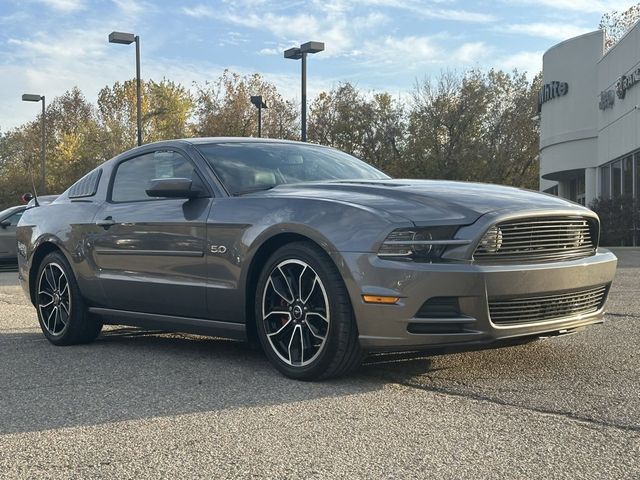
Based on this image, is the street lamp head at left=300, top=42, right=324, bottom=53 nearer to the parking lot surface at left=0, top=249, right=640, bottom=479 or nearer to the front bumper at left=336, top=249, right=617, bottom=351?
the parking lot surface at left=0, top=249, right=640, bottom=479

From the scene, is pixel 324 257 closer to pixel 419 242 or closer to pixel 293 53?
pixel 419 242

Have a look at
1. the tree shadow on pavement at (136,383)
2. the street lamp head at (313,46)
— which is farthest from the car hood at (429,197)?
the street lamp head at (313,46)

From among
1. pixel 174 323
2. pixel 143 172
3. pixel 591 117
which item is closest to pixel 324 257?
pixel 174 323

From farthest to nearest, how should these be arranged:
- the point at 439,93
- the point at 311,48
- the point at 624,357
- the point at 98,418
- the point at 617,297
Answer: the point at 439,93 → the point at 311,48 → the point at 617,297 → the point at 624,357 → the point at 98,418

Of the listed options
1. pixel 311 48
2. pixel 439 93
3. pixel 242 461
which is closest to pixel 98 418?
pixel 242 461

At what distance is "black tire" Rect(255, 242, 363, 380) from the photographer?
4.31 metres

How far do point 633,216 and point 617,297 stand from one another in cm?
1674

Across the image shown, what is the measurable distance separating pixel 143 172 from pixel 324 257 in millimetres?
2189

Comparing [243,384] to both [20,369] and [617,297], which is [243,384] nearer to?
[20,369]

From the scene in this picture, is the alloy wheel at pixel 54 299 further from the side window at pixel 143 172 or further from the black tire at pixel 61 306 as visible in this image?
the side window at pixel 143 172

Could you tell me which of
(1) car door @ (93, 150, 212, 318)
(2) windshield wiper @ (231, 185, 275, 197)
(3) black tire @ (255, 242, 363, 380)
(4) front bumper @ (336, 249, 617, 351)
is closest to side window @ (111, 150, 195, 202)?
(1) car door @ (93, 150, 212, 318)

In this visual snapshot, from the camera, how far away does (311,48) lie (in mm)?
20109

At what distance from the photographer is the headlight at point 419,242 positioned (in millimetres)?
4125

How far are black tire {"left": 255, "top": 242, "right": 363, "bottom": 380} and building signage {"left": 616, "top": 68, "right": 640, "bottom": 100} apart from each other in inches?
928
